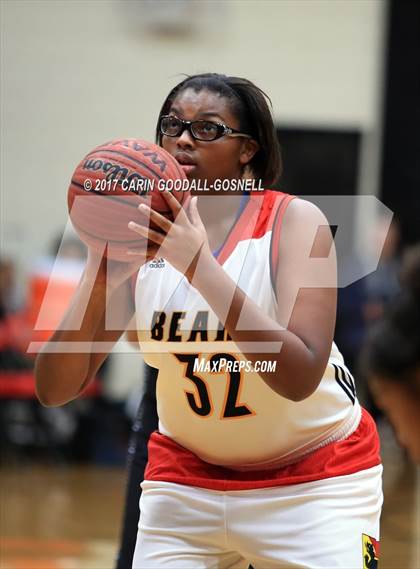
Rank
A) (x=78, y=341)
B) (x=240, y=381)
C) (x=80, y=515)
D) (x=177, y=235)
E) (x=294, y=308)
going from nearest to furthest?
(x=177, y=235) < (x=294, y=308) < (x=240, y=381) < (x=78, y=341) < (x=80, y=515)

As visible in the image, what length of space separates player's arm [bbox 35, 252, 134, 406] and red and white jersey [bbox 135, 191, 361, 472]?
0.33 feet

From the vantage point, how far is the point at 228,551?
2320mm

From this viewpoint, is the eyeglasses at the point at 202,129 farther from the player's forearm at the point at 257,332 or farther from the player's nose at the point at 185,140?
the player's forearm at the point at 257,332

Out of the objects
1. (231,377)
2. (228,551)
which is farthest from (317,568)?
(231,377)

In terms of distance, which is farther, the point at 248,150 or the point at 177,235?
the point at 248,150

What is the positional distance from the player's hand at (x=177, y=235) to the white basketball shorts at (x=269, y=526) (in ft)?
1.74

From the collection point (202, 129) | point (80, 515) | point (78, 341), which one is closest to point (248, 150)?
point (202, 129)

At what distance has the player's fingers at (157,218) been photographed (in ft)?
6.72

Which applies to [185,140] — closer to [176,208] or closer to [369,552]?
[176,208]

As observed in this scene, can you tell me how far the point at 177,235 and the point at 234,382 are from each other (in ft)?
1.32

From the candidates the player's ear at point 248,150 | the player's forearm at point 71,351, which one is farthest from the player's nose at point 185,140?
the player's forearm at point 71,351

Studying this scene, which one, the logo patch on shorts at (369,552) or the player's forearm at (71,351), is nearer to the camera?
the logo patch on shorts at (369,552)

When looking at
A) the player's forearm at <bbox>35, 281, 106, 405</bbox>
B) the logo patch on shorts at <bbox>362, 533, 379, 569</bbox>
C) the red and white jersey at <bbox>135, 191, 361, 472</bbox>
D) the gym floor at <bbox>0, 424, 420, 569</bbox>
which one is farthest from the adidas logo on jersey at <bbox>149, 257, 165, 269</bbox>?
the gym floor at <bbox>0, 424, 420, 569</bbox>

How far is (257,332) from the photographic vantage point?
6.75 feet
